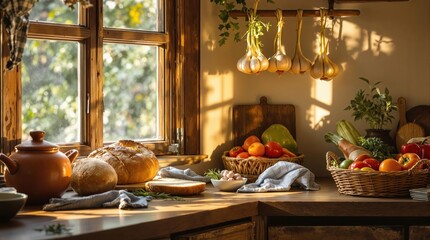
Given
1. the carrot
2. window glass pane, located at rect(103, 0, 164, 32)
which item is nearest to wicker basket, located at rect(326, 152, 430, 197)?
the carrot

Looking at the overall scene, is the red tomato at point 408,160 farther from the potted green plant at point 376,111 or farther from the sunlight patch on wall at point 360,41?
the sunlight patch on wall at point 360,41

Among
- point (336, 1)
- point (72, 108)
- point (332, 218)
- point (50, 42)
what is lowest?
point (332, 218)

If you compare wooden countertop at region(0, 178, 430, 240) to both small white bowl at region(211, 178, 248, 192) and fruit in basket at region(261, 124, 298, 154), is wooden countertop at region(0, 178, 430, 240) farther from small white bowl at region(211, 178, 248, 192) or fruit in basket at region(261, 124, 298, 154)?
fruit in basket at region(261, 124, 298, 154)

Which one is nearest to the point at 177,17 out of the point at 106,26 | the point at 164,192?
the point at 106,26

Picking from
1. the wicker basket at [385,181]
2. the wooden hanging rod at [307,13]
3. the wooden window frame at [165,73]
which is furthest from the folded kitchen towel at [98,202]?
the wooden hanging rod at [307,13]

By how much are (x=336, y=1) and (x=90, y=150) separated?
59.8 inches

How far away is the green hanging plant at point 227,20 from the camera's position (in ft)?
12.4

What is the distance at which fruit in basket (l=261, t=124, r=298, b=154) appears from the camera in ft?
12.4

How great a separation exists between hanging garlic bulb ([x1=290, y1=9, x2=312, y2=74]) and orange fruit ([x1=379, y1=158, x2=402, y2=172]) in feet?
2.75

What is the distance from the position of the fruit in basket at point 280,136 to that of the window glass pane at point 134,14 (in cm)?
76

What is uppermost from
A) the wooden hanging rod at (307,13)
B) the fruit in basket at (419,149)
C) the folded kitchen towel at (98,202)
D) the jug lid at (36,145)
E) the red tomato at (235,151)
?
the wooden hanging rod at (307,13)

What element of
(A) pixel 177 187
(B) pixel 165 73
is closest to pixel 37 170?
(A) pixel 177 187

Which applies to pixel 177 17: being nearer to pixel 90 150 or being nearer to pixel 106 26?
pixel 106 26

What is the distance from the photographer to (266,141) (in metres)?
3.82
